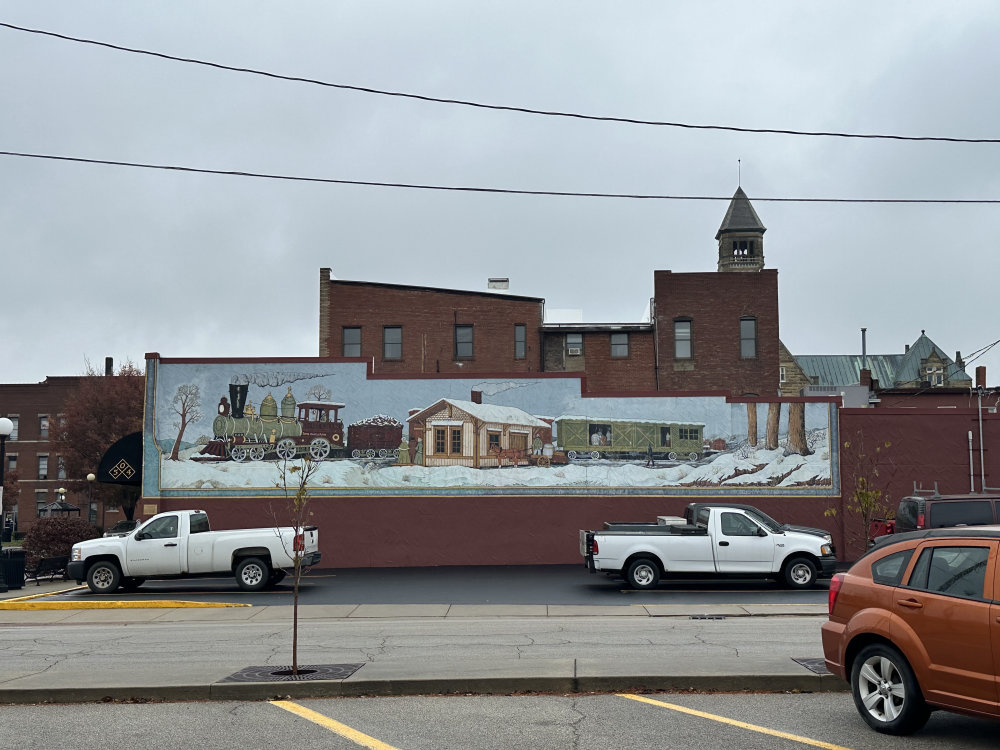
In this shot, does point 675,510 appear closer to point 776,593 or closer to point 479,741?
point 776,593

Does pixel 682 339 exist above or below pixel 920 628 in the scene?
above

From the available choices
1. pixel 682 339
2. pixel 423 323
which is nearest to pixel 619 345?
pixel 682 339

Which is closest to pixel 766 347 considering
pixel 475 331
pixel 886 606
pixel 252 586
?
pixel 475 331

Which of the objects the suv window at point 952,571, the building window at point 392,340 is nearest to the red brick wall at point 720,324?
the building window at point 392,340

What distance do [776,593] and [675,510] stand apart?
719cm

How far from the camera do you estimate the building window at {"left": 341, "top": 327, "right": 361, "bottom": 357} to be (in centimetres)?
4734

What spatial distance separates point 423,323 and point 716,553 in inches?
1055

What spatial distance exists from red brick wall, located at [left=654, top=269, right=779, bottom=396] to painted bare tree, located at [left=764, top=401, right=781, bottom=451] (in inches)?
618

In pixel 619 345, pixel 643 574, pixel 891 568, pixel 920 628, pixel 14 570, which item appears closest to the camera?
pixel 920 628

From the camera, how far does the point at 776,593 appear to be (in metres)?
22.4

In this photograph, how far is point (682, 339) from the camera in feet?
153

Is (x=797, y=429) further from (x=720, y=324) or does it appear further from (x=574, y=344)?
(x=574, y=344)

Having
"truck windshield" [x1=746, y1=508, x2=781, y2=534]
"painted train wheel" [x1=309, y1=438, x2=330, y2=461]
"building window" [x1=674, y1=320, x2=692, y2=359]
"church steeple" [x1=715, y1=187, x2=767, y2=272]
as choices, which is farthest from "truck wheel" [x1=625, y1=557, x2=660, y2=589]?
"church steeple" [x1=715, y1=187, x2=767, y2=272]

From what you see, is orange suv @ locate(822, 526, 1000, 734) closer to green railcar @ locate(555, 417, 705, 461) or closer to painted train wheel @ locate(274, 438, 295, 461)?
green railcar @ locate(555, 417, 705, 461)
